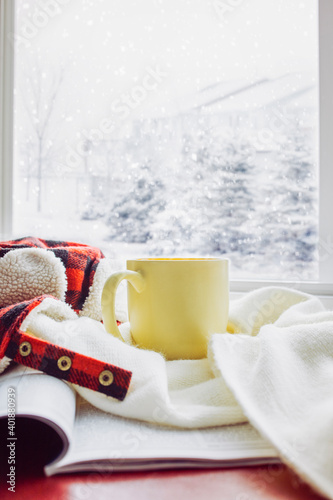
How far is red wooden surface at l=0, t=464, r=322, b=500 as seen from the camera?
29cm

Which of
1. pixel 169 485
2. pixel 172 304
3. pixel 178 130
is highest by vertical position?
pixel 178 130

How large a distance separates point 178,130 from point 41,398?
78 cm

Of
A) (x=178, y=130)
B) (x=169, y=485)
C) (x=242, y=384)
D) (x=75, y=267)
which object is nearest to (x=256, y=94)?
(x=178, y=130)

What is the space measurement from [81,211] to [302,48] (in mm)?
645

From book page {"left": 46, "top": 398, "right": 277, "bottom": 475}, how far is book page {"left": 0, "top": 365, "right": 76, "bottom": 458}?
0.7 inches

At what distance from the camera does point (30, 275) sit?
0.55m

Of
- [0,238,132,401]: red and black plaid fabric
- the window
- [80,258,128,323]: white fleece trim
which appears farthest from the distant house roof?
[0,238,132,401]: red and black plaid fabric

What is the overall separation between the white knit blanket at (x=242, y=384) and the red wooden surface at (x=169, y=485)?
2 cm

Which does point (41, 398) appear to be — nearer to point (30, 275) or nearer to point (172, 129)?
point (30, 275)

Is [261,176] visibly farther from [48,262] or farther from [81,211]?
[48,262]

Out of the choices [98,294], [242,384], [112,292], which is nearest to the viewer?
[242,384]

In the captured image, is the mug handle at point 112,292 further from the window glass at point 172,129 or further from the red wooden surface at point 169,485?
the window glass at point 172,129

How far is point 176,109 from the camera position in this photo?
99 cm

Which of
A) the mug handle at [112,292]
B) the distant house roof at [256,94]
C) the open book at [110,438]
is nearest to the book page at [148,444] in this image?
the open book at [110,438]
